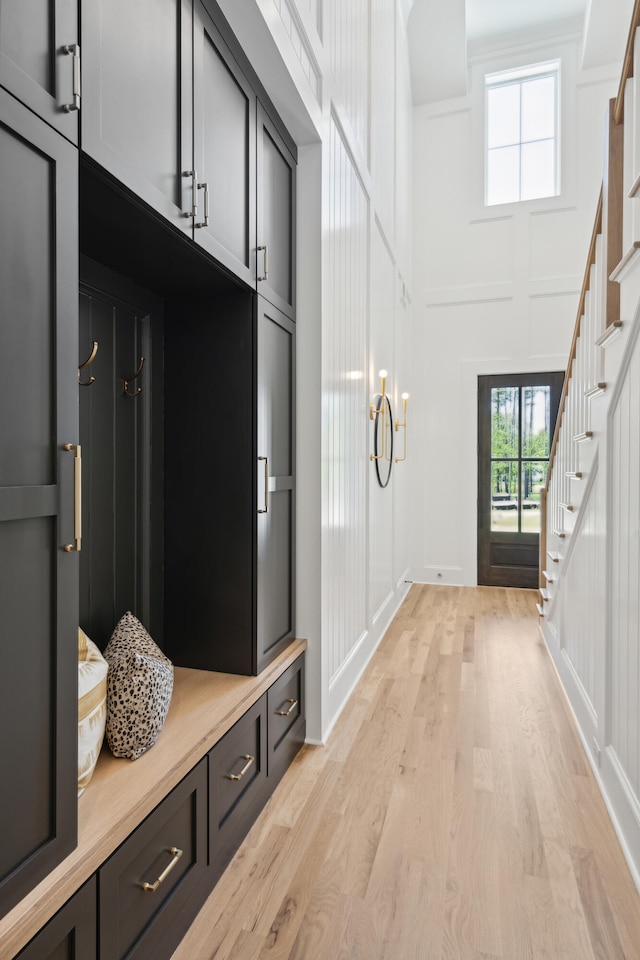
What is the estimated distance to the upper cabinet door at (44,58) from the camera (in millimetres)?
853

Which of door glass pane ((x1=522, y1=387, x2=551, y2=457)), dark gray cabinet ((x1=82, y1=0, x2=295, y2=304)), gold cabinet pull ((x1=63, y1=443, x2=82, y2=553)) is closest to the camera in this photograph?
gold cabinet pull ((x1=63, y1=443, x2=82, y2=553))

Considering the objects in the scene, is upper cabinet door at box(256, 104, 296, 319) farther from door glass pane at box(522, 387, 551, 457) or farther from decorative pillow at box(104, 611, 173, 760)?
door glass pane at box(522, 387, 551, 457)

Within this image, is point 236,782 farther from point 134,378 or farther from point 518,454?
point 518,454

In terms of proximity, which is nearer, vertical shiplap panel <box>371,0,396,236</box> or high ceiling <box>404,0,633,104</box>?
vertical shiplap panel <box>371,0,396,236</box>

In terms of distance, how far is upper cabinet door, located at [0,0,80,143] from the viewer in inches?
33.6

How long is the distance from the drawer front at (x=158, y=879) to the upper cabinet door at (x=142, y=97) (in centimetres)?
141

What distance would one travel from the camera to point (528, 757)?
7.29 feet

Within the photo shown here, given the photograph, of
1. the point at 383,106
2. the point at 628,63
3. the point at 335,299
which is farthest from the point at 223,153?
the point at 383,106

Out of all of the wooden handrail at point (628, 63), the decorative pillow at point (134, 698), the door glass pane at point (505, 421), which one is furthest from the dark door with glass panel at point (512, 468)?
the decorative pillow at point (134, 698)

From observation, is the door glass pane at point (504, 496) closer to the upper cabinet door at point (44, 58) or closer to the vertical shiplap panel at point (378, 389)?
the vertical shiplap panel at point (378, 389)

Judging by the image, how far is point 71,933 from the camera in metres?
0.98

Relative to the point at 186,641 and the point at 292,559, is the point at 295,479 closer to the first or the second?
the point at 292,559

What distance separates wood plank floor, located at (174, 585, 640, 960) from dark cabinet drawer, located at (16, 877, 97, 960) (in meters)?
0.42

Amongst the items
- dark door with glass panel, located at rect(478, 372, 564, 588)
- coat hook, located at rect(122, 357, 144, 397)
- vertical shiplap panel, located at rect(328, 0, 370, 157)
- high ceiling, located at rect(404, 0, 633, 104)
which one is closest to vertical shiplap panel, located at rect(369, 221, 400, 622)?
vertical shiplap panel, located at rect(328, 0, 370, 157)
